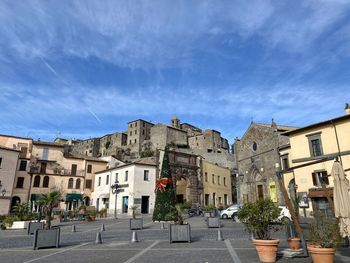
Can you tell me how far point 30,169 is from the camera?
128ft

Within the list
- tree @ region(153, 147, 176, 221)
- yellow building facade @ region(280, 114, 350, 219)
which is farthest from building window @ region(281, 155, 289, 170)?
tree @ region(153, 147, 176, 221)

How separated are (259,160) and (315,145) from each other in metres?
10.2

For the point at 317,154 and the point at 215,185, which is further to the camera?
the point at 215,185

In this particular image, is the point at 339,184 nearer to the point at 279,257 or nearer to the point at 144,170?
the point at 279,257

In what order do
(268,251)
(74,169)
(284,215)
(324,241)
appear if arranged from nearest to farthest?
(324,241)
(268,251)
(284,215)
(74,169)

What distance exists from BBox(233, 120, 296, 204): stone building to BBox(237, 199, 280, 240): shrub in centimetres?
2274

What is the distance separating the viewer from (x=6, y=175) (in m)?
34.5

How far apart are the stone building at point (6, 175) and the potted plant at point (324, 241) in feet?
122

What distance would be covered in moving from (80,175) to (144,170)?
13.6 m

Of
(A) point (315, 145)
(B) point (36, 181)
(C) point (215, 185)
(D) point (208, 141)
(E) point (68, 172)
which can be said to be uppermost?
(D) point (208, 141)

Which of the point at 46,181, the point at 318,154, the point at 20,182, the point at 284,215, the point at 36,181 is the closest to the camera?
the point at 284,215

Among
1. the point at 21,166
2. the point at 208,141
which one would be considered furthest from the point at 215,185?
the point at 208,141

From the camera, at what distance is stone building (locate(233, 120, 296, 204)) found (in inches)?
1217

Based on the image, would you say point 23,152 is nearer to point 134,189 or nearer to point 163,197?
point 134,189
